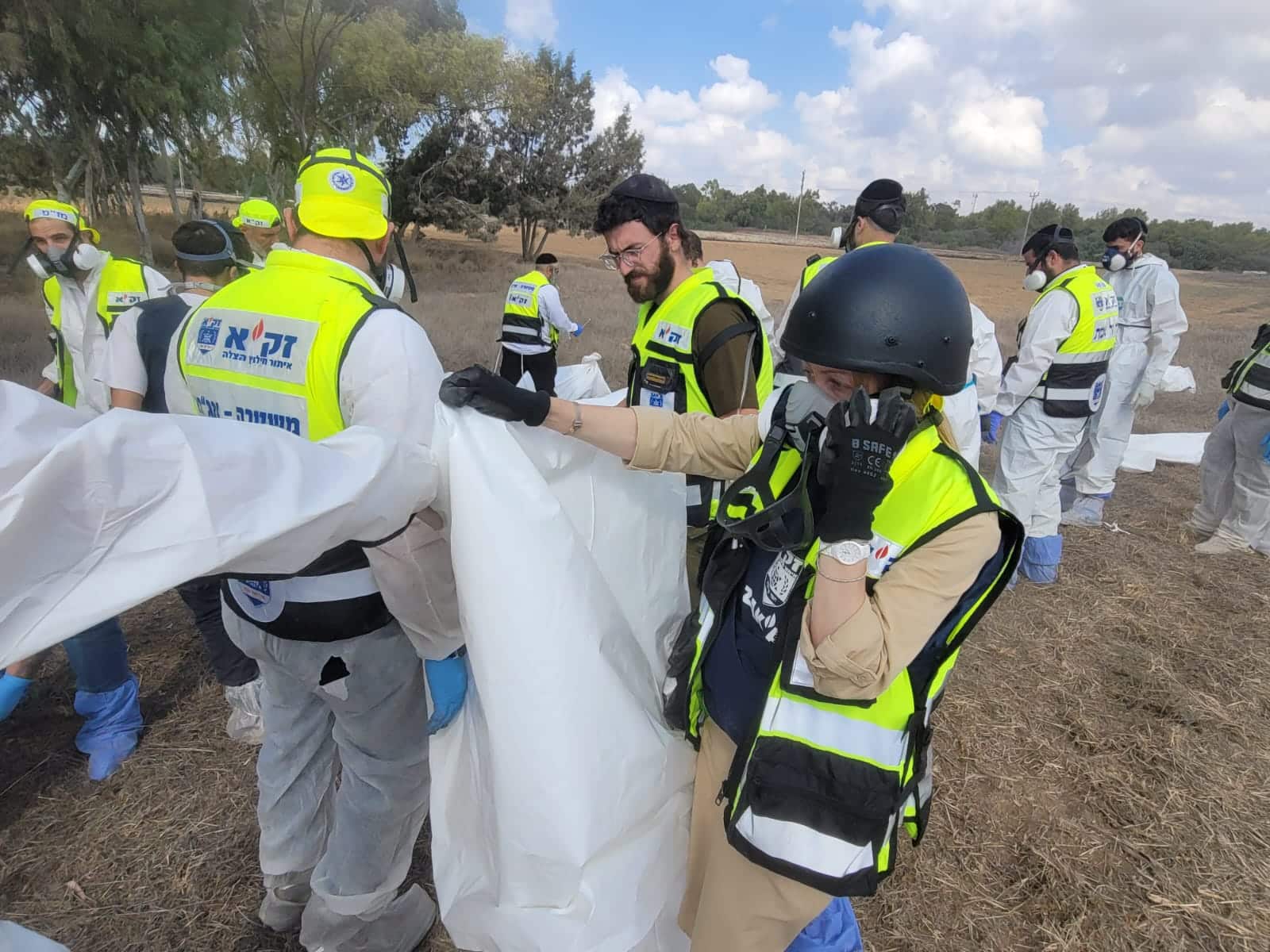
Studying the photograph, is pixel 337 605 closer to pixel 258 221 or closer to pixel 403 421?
pixel 403 421

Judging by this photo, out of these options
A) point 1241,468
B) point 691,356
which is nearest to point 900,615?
point 691,356

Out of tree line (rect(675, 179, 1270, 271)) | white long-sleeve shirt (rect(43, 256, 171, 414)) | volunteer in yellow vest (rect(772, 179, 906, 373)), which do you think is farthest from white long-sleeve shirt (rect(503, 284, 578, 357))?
tree line (rect(675, 179, 1270, 271))

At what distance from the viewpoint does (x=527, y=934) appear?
1.70 metres

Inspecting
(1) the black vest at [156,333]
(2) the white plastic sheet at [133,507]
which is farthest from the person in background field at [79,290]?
(2) the white plastic sheet at [133,507]

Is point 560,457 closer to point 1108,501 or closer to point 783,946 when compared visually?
point 783,946

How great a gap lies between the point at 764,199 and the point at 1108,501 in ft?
241

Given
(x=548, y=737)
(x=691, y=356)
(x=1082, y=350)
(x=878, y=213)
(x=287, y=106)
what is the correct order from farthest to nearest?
(x=287, y=106) < (x=1082, y=350) < (x=878, y=213) < (x=691, y=356) < (x=548, y=737)

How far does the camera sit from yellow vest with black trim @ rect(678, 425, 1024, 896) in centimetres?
144

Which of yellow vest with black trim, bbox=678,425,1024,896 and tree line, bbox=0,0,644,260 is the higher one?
tree line, bbox=0,0,644,260

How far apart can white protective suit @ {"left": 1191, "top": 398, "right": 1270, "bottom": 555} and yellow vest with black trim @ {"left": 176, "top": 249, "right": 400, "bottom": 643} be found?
22.3ft

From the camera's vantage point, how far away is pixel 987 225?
65000 mm

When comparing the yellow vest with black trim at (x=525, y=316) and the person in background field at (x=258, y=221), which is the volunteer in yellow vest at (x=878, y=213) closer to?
the yellow vest with black trim at (x=525, y=316)

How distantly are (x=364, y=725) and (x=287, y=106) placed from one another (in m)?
24.8

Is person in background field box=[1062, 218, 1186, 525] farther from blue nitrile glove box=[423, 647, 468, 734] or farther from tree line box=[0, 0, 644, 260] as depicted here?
tree line box=[0, 0, 644, 260]
